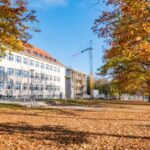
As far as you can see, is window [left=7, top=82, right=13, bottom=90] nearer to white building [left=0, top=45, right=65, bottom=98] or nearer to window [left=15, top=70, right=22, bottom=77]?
white building [left=0, top=45, right=65, bottom=98]

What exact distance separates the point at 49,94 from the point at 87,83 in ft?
212

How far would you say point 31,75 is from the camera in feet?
233

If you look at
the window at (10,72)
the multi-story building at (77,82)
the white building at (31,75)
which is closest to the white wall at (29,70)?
the white building at (31,75)

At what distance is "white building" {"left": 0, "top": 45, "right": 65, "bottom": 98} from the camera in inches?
2842

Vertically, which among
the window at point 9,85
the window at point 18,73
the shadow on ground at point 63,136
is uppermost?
the window at point 18,73

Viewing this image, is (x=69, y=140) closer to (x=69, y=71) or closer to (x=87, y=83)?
(x=69, y=71)

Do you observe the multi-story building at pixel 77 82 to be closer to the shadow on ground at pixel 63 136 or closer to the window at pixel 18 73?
the window at pixel 18 73

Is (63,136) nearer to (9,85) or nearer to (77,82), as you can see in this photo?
(9,85)

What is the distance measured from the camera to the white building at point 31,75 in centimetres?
7219


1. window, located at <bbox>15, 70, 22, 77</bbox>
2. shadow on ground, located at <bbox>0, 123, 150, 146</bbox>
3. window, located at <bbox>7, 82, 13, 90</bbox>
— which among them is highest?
window, located at <bbox>15, 70, 22, 77</bbox>

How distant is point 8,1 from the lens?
18078 mm

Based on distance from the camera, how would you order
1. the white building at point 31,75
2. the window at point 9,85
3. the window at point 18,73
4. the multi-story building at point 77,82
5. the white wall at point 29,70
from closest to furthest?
the white wall at point 29,70
the white building at point 31,75
the window at point 9,85
the window at point 18,73
the multi-story building at point 77,82

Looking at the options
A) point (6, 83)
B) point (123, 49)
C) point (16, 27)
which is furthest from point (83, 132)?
point (6, 83)

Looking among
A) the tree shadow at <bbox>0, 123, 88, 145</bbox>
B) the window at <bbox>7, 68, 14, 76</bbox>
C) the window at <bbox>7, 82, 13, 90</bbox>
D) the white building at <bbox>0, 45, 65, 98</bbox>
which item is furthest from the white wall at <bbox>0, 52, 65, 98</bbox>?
the tree shadow at <bbox>0, 123, 88, 145</bbox>
